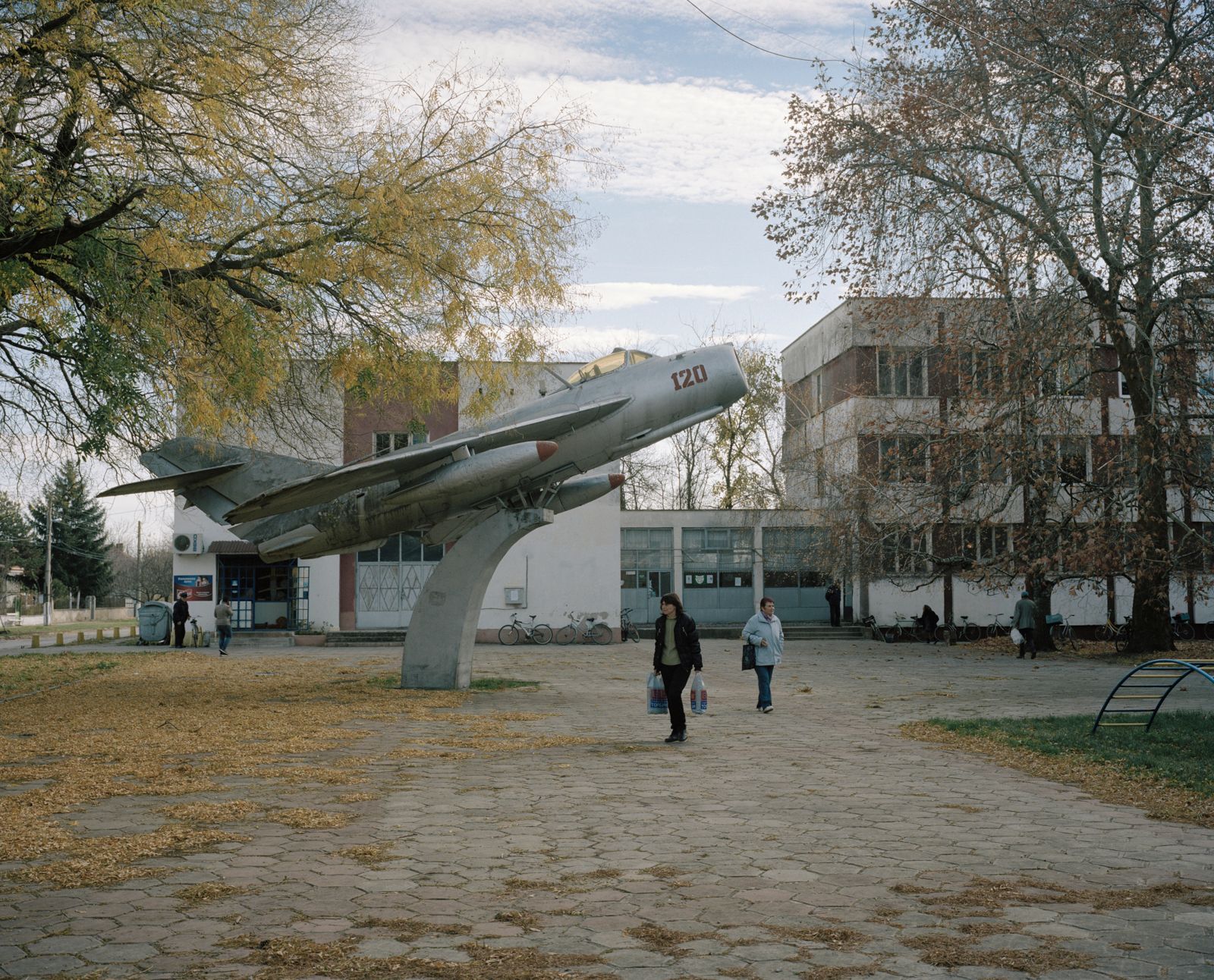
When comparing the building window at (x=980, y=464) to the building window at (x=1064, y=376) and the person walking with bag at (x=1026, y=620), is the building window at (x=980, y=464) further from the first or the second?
the person walking with bag at (x=1026, y=620)

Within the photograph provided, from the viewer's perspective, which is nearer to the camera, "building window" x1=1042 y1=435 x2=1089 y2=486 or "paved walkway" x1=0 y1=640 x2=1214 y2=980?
"paved walkway" x1=0 y1=640 x2=1214 y2=980

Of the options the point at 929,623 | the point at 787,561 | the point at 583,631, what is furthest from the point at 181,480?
the point at 787,561

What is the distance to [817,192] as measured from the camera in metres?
25.3

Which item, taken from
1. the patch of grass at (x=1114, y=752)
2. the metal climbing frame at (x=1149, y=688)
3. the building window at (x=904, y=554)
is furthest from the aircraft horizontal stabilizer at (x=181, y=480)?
the building window at (x=904, y=554)

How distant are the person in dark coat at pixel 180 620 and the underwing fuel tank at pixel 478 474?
62.6ft

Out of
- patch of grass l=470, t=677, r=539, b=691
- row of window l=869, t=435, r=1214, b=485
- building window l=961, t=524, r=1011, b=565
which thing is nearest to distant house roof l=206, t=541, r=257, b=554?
patch of grass l=470, t=677, r=539, b=691

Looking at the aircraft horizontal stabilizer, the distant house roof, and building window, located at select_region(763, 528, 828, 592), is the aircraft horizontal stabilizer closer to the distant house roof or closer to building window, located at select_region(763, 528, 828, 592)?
the distant house roof

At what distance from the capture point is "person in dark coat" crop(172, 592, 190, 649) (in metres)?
33.7

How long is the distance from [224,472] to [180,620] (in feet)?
60.0

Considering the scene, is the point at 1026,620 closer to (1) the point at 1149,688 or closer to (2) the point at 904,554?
(2) the point at 904,554

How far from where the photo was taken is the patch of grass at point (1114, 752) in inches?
361

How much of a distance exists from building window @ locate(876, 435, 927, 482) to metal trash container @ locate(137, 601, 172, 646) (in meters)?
23.3

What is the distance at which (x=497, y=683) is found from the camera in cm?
1997

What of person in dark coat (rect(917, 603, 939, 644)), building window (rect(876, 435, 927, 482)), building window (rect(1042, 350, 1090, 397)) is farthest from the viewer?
person in dark coat (rect(917, 603, 939, 644))
